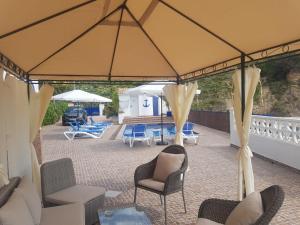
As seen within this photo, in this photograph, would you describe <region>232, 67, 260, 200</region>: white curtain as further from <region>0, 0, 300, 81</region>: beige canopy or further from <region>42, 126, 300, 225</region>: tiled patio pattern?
<region>42, 126, 300, 225</region>: tiled patio pattern

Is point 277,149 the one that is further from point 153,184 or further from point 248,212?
point 248,212

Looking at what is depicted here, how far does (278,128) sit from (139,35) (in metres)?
5.13

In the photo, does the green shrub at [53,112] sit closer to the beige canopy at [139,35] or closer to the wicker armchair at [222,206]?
the beige canopy at [139,35]

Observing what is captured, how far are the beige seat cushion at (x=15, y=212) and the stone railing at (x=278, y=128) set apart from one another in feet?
20.6

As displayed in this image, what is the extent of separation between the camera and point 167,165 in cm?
484

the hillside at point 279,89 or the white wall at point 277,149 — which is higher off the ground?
the hillside at point 279,89

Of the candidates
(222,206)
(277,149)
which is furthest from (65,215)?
(277,149)

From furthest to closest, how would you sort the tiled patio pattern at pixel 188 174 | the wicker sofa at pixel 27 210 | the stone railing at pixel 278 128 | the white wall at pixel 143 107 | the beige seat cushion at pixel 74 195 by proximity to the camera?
1. the white wall at pixel 143 107
2. the stone railing at pixel 278 128
3. the tiled patio pattern at pixel 188 174
4. the beige seat cushion at pixel 74 195
5. the wicker sofa at pixel 27 210

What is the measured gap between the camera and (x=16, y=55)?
4387 millimetres

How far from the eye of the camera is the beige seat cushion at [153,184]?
4.37 metres

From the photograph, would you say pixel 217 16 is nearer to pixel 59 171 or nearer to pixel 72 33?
pixel 72 33

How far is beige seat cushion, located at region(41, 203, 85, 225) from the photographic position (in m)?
3.21

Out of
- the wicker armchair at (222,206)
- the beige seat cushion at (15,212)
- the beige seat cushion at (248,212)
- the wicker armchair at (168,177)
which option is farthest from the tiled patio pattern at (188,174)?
the beige seat cushion at (248,212)

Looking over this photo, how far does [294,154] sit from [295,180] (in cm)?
104
